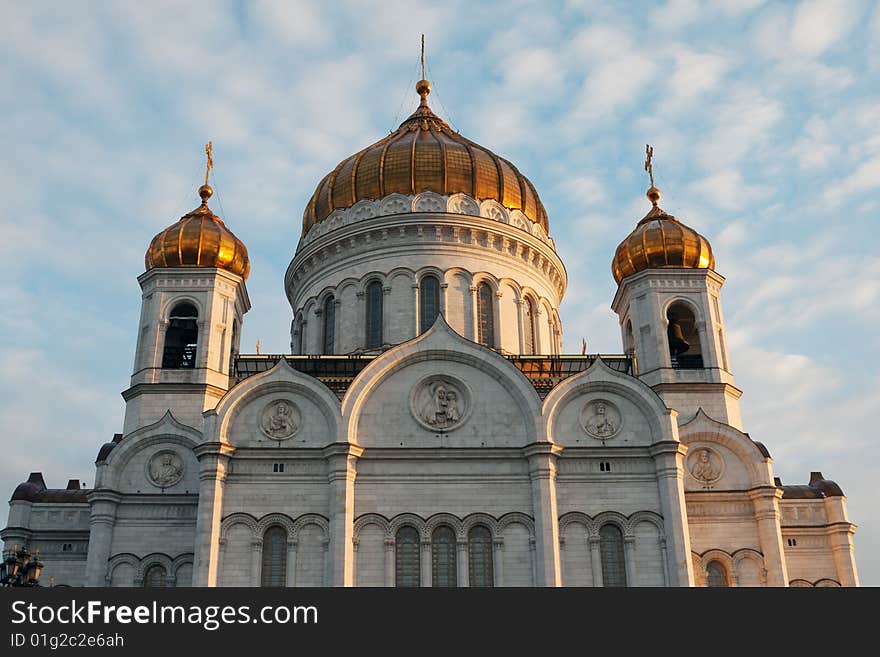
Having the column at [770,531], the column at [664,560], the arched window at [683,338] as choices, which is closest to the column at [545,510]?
the column at [664,560]

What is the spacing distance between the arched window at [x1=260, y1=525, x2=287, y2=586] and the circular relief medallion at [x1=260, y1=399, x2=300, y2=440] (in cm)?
228

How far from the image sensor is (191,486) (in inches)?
957

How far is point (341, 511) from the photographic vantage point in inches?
875

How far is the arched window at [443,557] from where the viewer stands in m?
22.3

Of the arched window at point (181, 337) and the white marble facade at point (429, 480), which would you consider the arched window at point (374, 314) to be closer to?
the white marble facade at point (429, 480)

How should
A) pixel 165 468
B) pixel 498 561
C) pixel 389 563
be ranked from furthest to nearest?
pixel 165 468
pixel 498 561
pixel 389 563

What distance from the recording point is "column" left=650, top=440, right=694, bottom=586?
21.9m

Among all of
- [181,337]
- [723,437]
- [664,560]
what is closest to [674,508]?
[664,560]

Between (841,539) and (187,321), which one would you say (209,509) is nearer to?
(187,321)

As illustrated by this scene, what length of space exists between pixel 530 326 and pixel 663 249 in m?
4.97

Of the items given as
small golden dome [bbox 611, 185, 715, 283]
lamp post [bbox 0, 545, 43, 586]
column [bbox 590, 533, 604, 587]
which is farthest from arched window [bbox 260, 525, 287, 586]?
small golden dome [bbox 611, 185, 715, 283]

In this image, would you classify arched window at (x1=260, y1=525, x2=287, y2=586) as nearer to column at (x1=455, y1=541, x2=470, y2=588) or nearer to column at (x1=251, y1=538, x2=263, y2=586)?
column at (x1=251, y1=538, x2=263, y2=586)
